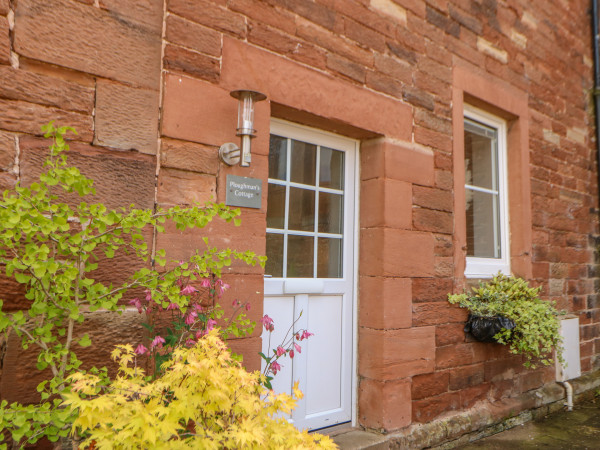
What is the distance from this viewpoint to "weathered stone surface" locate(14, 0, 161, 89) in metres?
2.20

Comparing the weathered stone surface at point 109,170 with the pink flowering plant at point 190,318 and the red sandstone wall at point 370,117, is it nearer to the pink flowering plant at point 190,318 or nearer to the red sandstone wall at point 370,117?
the red sandstone wall at point 370,117

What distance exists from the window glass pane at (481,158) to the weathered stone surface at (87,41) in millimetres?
2962

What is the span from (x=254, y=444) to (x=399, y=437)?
1862 millimetres

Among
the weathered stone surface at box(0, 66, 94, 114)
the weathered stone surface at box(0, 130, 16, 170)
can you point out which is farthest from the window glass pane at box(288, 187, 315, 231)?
the weathered stone surface at box(0, 130, 16, 170)

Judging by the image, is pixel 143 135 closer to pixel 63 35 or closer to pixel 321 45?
pixel 63 35

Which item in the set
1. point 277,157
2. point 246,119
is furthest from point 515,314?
point 246,119

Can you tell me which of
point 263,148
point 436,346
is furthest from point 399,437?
point 263,148

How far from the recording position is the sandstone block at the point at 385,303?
329cm

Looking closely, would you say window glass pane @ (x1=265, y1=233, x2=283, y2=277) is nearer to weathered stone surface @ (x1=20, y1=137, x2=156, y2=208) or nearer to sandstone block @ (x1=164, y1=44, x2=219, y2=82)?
weathered stone surface @ (x1=20, y1=137, x2=156, y2=208)

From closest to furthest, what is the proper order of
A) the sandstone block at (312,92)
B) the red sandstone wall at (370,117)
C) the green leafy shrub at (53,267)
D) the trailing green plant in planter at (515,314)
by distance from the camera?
the green leafy shrub at (53,267), the red sandstone wall at (370,117), the sandstone block at (312,92), the trailing green plant in planter at (515,314)

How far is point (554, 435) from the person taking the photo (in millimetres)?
3818

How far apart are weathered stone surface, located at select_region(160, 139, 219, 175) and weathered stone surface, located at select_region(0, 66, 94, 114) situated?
1.34 feet

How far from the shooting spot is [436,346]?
3572mm

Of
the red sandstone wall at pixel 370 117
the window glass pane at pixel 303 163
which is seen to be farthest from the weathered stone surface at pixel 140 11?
the window glass pane at pixel 303 163
